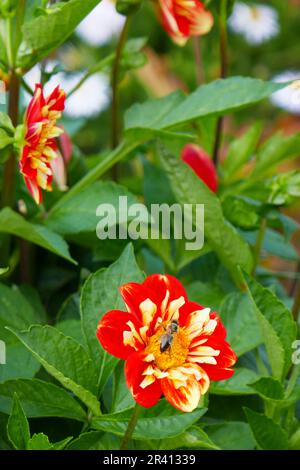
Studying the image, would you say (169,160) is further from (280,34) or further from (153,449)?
(280,34)

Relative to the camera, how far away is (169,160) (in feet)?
1.93

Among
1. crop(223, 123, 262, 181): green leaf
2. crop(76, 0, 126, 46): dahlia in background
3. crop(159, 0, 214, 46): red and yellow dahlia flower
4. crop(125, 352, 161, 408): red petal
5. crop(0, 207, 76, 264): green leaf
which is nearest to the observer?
crop(125, 352, 161, 408): red petal

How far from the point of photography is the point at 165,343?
1.50ft

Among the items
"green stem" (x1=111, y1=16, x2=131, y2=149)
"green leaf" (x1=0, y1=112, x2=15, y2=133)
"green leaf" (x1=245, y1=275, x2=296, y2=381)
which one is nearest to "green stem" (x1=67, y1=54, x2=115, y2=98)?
"green stem" (x1=111, y1=16, x2=131, y2=149)

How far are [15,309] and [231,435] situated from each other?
0.51ft

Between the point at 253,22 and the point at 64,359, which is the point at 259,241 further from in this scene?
the point at 253,22

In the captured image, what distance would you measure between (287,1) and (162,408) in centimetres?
164

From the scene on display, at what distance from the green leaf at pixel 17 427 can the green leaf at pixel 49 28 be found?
0.22 metres

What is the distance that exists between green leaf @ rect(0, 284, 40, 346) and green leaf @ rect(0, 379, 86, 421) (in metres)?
0.07

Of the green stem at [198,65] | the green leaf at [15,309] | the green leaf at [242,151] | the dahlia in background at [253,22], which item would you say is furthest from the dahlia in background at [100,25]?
the green leaf at [15,309]

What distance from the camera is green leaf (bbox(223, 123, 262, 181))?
0.77 metres

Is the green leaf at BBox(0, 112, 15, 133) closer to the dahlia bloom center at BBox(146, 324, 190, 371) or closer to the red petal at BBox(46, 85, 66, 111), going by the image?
the red petal at BBox(46, 85, 66, 111)

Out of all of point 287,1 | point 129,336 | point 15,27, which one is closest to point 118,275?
point 129,336

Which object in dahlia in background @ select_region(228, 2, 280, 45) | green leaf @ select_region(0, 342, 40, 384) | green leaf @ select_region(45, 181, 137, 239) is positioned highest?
green leaf @ select_region(45, 181, 137, 239)
